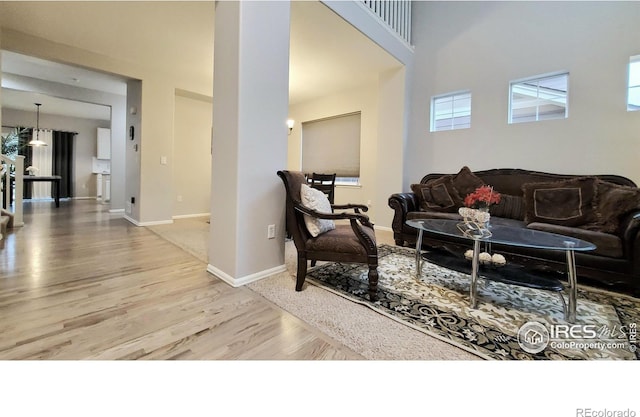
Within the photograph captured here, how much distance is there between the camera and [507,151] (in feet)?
11.7

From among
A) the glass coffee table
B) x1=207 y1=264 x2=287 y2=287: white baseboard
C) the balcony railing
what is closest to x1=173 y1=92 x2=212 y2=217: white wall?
the balcony railing

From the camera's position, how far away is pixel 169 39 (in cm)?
354

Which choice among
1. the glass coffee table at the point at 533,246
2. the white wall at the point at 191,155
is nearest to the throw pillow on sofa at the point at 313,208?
the glass coffee table at the point at 533,246

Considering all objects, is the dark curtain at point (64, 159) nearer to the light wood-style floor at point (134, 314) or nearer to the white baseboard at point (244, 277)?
the light wood-style floor at point (134, 314)

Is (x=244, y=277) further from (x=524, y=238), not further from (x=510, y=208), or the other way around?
(x=510, y=208)

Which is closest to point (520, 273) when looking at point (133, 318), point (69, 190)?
point (133, 318)

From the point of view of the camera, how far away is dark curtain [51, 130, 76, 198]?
8375mm

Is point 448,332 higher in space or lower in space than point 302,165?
lower

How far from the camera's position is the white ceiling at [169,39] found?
9.73ft

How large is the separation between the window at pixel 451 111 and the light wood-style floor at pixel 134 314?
3816 mm
